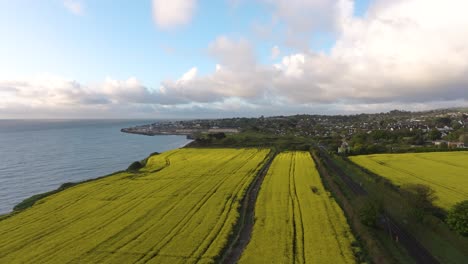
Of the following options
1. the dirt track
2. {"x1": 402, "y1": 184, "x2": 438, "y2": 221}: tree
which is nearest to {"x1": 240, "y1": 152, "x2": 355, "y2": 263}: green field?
the dirt track

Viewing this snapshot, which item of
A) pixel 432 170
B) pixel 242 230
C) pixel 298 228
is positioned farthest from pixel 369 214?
pixel 432 170

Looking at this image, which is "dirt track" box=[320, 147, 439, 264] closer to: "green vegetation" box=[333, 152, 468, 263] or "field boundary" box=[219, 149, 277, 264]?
"green vegetation" box=[333, 152, 468, 263]

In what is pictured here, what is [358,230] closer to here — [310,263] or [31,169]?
[310,263]

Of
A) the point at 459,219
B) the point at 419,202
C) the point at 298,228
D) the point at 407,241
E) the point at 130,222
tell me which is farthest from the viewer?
the point at 130,222

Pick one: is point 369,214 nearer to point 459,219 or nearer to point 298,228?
point 298,228

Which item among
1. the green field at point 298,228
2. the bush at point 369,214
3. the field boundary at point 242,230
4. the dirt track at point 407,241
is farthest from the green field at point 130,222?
the dirt track at point 407,241
